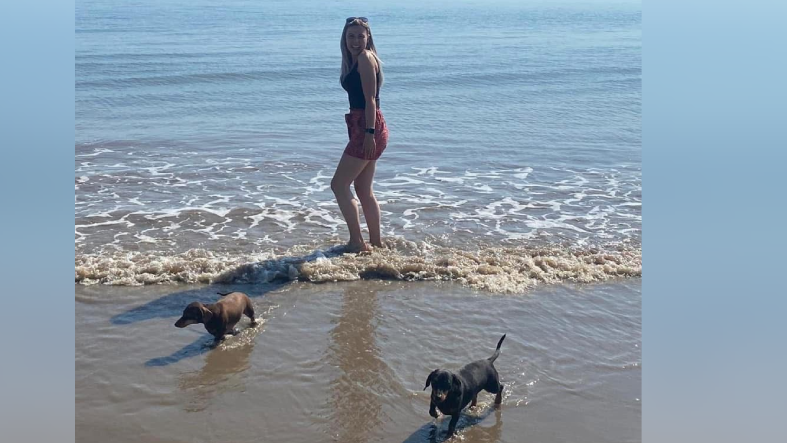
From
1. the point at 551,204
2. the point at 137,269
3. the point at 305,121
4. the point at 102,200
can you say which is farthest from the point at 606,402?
the point at 305,121

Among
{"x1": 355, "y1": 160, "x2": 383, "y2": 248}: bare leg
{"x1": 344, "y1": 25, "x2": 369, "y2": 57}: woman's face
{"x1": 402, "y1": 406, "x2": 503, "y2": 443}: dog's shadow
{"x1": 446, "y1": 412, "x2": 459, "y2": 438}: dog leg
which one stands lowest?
{"x1": 402, "y1": 406, "x2": 503, "y2": 443}: dog's shadow

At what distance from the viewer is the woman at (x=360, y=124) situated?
22.4 feet

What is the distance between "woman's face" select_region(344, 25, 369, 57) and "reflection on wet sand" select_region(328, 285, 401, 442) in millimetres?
2205

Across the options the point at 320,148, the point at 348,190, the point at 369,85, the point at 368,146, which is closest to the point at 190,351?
the point at 348,190

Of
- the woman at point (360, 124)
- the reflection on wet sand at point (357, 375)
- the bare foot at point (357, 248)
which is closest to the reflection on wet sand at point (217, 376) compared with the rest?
the reflection on wet sand at point (357, 375)

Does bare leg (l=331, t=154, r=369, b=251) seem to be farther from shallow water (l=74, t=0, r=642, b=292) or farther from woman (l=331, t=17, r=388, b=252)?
shallow water (l=74, t=0, r=642, b=292)

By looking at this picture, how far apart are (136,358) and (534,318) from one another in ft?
9.39

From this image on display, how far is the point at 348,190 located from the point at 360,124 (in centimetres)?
62

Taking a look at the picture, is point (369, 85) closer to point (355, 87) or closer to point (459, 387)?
point (355, 87)

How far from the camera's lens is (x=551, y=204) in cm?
905

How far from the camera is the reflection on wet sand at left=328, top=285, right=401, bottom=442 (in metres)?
4.35

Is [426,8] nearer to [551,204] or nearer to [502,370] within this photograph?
[551,204]

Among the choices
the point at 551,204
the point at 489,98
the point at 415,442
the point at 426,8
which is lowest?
the point at 415,442

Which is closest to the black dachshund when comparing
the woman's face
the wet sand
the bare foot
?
the wet sand
